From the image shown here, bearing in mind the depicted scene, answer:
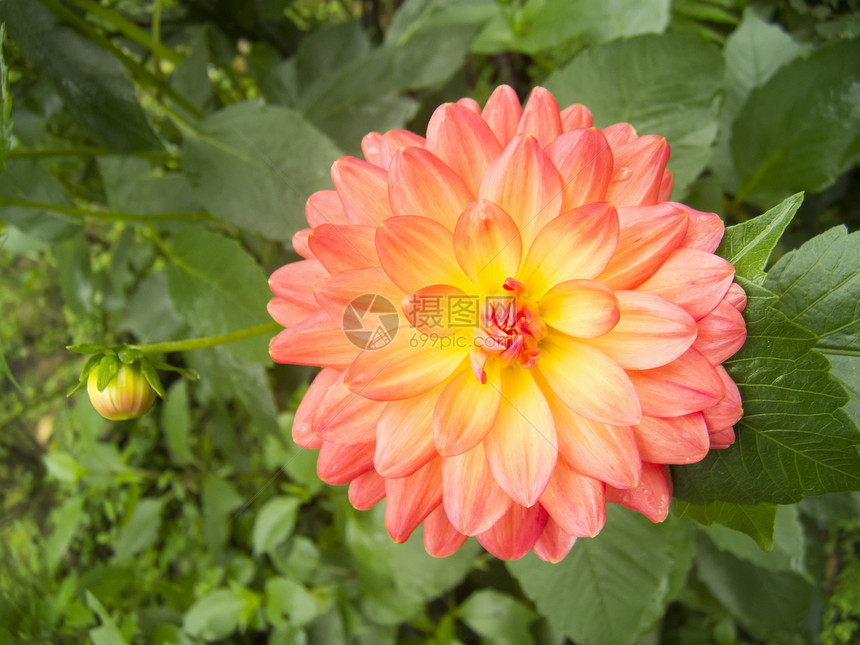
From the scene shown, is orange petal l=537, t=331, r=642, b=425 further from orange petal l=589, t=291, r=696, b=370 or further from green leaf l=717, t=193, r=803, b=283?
green leaf l=717, t=193, r=803, b=283

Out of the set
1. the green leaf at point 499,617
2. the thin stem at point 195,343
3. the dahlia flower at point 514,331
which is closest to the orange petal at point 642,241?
the dahlia flower at point 514,331

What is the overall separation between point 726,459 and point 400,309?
276 mm

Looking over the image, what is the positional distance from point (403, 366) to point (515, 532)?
0.16 m

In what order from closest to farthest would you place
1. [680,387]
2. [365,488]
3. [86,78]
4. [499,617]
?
[680,387] < [365,488] < [86,78] < [499,617]

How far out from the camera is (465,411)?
1.37 feet

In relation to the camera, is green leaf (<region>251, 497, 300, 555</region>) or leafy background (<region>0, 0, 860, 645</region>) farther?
green leaf (<region>251, 497, 300, 555</region>)

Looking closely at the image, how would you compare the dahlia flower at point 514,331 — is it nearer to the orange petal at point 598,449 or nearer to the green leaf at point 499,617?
the orange petal at point 598,449

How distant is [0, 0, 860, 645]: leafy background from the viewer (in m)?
0.43

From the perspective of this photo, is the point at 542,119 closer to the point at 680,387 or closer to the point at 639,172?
the point at 639,172

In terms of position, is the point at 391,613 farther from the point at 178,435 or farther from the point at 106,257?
the point at 106,257

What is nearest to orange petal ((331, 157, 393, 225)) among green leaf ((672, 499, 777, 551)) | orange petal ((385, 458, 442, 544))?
orange petal ((385, 458, 442, 544))

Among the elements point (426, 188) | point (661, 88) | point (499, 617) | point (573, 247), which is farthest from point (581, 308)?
point (499, 617)

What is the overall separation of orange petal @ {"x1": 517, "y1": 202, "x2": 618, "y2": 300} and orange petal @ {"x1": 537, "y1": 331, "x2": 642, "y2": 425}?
48mm

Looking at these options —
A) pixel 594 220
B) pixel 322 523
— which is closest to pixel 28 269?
pixel 322 523
